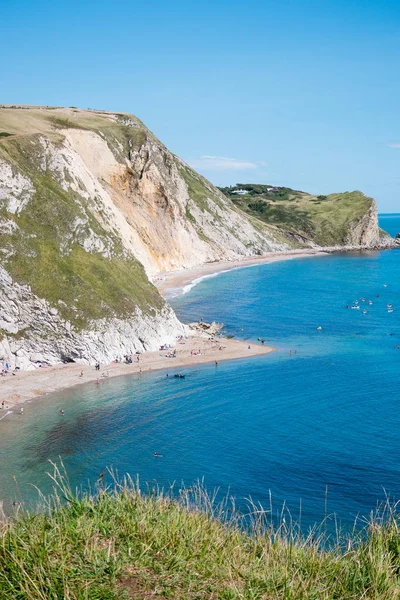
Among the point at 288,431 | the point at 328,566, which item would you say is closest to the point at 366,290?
the point at 288,431

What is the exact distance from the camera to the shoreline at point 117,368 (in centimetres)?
5906

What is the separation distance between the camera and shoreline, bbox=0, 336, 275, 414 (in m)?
59.1

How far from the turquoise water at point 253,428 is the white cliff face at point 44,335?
6771 mm

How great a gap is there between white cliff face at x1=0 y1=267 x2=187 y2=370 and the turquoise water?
267 inches

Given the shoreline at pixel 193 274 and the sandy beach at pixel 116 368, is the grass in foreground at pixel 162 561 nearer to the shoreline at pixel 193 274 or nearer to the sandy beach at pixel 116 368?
the sandy beach at pixel 116 368

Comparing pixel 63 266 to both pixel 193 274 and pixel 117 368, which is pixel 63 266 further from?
pixel 193 274

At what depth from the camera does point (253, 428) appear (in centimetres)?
5238

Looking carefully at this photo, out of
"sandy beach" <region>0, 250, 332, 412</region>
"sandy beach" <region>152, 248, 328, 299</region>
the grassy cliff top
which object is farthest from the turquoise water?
"sandy beach" <region>152, 248, 328, 299</region>

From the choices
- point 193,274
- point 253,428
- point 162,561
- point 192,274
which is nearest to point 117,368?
point 253,428

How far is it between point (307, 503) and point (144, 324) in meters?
42.1

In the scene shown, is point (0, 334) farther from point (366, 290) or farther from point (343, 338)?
point (366, 290)

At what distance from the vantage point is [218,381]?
65.9m

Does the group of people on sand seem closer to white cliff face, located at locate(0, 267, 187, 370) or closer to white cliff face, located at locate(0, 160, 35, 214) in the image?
white cliff face, located at locate(0, 267, 187, 370)

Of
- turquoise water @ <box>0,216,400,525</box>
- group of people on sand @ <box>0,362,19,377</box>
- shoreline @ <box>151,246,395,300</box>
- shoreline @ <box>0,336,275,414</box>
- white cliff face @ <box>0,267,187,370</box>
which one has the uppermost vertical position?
shoreline @ <box>151,246,395,300</box>
